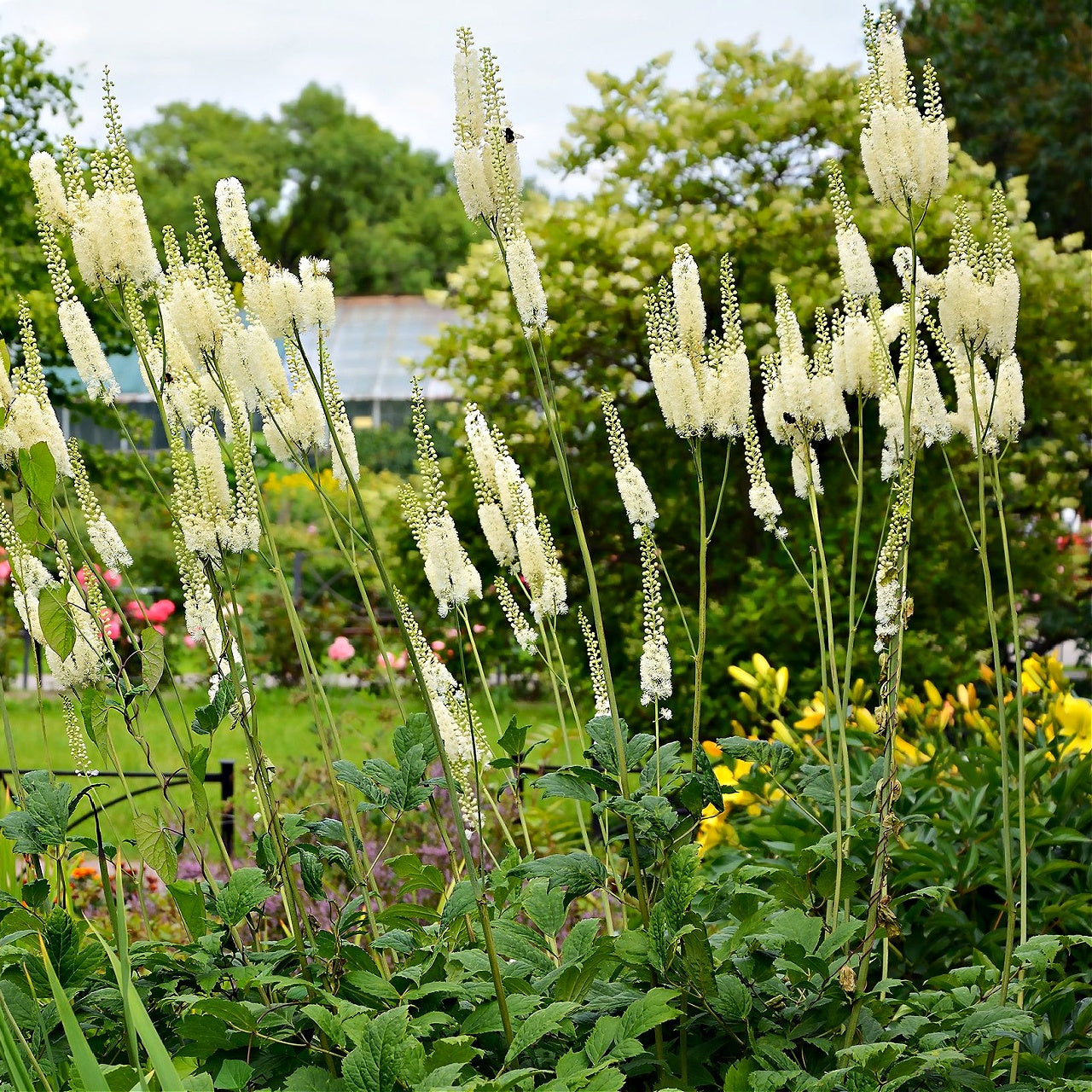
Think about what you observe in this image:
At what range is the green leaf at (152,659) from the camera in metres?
1.54

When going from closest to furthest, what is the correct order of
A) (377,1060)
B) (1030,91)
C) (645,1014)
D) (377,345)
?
(377,1060) < (645,1014) < (1030,91) < (377,345)

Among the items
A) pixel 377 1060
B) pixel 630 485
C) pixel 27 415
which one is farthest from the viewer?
pixel 630 485

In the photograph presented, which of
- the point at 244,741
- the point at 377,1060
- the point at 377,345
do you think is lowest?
the point at 244,741

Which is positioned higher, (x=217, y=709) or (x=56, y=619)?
(x=56, y=619)

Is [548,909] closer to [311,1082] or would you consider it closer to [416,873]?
[416,873]

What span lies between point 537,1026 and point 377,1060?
190 mm

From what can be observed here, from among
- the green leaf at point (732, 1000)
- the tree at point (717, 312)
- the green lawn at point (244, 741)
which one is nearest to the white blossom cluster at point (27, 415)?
the green leaf at point (732, 1000)

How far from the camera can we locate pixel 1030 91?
11.0 m

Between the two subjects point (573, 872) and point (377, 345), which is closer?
point (573, 872)

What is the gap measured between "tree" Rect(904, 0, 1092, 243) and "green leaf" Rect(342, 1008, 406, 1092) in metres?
11.2

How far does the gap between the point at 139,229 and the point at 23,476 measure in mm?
457

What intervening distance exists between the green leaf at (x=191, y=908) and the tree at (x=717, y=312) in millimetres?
4041

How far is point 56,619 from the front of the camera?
62.8 inches

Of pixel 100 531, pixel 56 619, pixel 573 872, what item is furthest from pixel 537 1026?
pixel 100 531
